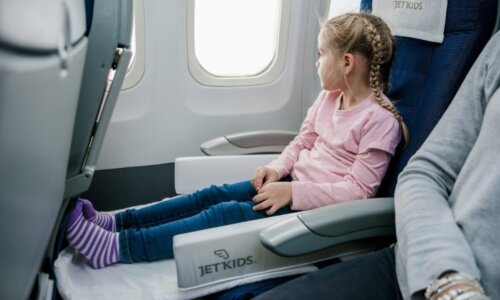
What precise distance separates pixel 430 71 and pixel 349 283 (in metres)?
0.70

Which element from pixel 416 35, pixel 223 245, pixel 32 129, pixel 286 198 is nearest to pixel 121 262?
pixel 223 245

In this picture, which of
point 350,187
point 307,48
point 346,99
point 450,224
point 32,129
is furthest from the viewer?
point 307,48

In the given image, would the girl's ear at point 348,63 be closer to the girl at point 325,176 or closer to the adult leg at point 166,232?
the girl at point 325,176

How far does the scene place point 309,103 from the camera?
93.7 inches

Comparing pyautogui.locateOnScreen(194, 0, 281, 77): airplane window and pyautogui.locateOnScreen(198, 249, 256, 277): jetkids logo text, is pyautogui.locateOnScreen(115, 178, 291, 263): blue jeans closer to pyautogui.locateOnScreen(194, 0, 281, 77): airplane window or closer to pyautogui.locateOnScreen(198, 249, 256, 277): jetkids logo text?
pyautogui.locateOnScreen(198, 249, 256, 277): jetkids logo text

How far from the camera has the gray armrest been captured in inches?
39.0

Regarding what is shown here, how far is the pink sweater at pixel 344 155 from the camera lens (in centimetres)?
129

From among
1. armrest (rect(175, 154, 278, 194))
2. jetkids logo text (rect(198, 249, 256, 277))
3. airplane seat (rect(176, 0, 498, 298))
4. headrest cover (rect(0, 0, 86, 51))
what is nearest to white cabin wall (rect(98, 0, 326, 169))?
armrest (rect(175, 154, 278, 194))

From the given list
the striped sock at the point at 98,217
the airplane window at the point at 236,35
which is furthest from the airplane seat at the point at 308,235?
the airplane window at the point at 236,35

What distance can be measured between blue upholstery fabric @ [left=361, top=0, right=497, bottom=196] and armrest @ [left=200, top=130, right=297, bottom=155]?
0.64 m

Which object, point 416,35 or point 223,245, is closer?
point 223,245

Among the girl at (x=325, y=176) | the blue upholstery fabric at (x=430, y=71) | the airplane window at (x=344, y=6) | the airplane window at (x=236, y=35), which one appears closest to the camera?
the blue upholstery fabric at (x=430, y=71)

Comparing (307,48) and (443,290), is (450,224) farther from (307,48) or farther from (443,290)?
(307,48)

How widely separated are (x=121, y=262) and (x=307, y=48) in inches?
57.8
